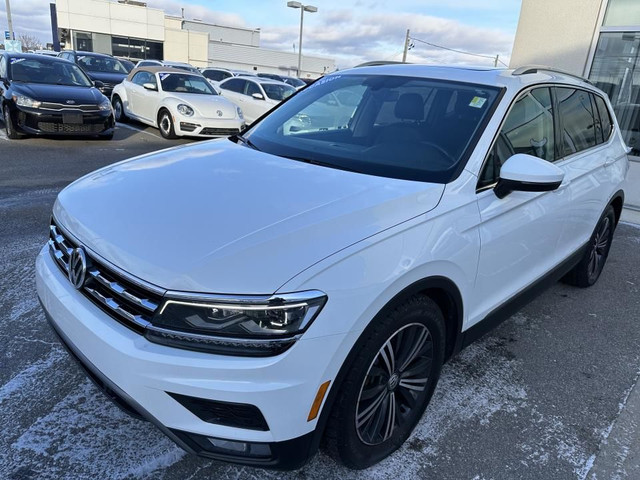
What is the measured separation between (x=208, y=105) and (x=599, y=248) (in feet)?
28.5

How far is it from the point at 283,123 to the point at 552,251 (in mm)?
1983

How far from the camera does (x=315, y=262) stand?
173cm

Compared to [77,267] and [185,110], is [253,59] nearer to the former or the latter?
[185,110]

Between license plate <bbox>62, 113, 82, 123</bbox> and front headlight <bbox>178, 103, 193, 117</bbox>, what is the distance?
2.24 metres

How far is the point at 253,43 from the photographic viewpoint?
63.9 meters

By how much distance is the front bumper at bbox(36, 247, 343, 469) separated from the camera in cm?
164

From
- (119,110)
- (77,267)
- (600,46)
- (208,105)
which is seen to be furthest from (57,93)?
(600,46)

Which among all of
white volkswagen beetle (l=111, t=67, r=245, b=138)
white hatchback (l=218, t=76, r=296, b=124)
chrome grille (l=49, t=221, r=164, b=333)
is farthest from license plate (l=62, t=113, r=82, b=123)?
chrome grille (l=49, t=221, r=164, b=333)

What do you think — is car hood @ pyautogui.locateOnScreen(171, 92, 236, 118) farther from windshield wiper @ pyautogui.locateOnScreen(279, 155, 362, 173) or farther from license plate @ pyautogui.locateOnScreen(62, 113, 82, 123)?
windshield wiper @ pyautogui.locateOnScreen(279, 155, 362, 173)

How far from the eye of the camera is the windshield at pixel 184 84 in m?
11.4

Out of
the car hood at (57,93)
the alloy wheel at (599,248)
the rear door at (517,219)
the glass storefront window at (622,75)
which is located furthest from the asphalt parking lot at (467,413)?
the car hood at (57,93)

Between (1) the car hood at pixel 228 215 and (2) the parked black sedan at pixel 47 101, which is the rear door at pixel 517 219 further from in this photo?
(2) the parked black sedan at pixel 47 101

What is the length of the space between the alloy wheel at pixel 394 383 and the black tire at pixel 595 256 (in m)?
2.56

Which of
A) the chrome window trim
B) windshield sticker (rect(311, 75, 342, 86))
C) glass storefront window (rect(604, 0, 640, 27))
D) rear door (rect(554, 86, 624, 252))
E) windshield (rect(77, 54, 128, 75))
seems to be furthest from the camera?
windshield (rect(77, 54, 128, 75))
